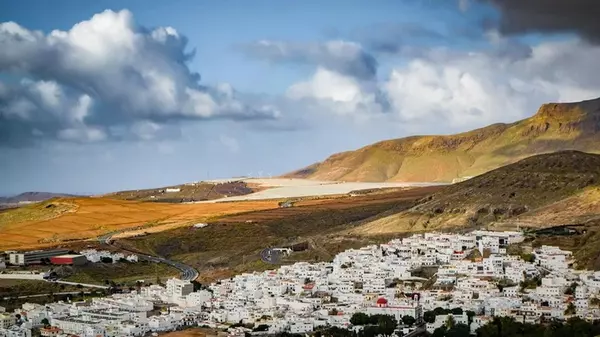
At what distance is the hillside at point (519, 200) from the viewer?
74750 mm

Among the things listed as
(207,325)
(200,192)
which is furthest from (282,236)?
(200,192)

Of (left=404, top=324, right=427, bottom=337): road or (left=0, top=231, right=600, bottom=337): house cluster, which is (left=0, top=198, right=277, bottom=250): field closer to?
(left=0, top=231, right=600, bottom=337): house cluster

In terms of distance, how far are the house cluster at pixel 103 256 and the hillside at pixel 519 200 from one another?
23653 mm

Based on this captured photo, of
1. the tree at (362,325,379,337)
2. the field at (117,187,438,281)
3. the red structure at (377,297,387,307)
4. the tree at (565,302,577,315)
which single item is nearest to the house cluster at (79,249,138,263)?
the field at (117,187,438,281)

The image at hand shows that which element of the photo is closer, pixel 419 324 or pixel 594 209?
pixel 419 324

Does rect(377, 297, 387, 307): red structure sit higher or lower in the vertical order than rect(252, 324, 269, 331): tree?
higher

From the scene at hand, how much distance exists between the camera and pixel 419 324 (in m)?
48.0

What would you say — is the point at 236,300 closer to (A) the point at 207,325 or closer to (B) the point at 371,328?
(A) the point at 207,325

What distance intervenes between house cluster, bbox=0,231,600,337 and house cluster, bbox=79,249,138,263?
17316mm

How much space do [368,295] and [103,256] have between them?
113ft

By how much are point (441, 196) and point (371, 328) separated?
51.8 metres

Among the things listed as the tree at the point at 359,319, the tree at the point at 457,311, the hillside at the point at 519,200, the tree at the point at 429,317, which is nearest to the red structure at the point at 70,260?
the hillside at the point at 519,200

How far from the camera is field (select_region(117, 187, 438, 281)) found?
260ft

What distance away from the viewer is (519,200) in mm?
83375
